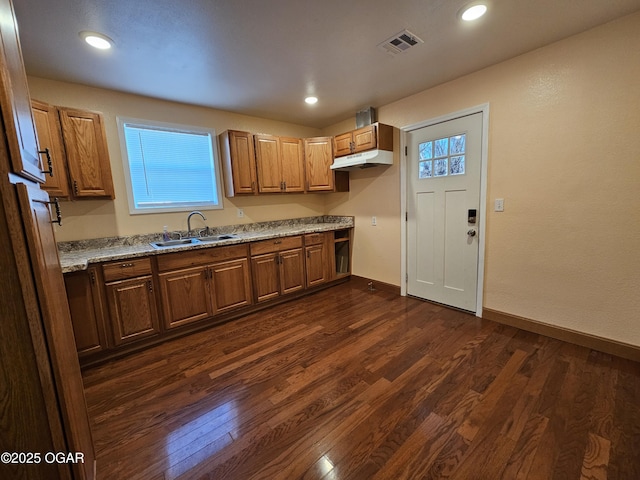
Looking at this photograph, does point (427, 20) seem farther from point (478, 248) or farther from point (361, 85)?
point (478, 248)

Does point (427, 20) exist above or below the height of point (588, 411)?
above

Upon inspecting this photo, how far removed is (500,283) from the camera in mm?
2613

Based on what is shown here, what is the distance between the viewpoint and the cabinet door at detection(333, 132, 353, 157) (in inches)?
138

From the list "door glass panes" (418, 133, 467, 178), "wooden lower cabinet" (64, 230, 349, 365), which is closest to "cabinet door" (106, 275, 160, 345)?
"wooden lower cabinet" (64, 230, 349, 365)

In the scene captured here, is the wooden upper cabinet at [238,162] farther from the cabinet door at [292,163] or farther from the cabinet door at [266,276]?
the cabinet door at [266,276]

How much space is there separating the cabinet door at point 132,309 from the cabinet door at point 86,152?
0.90m

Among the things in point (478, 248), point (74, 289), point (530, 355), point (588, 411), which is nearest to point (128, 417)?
point (74, 289)

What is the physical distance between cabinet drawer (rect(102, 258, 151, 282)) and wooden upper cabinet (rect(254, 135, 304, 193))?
1.60 m

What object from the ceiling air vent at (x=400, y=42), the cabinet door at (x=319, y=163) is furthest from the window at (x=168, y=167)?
the ceiling air vent at (x=400, y=42)

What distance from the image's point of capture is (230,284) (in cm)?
288

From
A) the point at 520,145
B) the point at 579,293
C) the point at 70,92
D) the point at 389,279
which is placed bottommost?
the point at 389,279

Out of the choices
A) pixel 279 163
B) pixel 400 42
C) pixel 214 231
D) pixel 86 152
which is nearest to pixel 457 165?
pixel 400 42

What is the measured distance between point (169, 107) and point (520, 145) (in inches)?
141

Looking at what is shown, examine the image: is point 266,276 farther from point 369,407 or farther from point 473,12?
point 473,12
